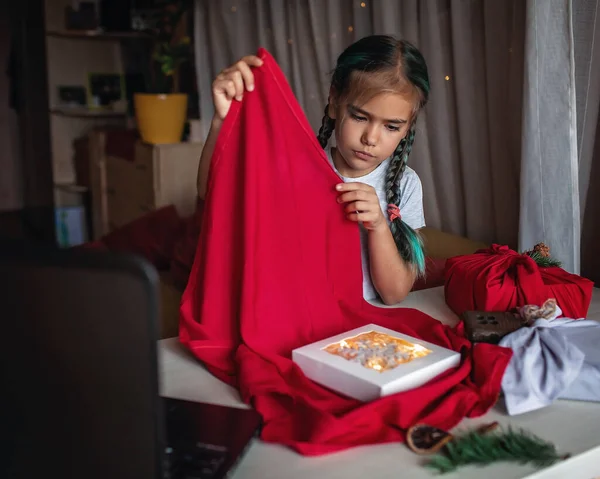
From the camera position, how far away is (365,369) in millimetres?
716

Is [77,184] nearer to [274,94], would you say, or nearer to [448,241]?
[448,241]

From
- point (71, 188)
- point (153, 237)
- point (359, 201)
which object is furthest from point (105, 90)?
point (359, 201)

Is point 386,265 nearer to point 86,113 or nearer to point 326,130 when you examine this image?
point 326,130

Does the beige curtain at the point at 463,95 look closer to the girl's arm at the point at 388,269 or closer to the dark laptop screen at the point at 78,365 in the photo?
the girl's arm at the point at 388,269

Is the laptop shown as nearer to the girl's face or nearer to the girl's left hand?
the girl's left hand

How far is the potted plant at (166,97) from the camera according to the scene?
291cm

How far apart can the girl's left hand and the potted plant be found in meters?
2.11

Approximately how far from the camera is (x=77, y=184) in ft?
12.5

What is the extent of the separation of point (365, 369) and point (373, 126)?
53 centimetres

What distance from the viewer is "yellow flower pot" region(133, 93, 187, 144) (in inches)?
114

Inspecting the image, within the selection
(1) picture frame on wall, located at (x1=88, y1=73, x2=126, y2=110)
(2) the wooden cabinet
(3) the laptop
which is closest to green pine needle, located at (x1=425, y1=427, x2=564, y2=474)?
(3) the laptop

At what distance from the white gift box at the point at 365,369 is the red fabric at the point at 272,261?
0.07ft

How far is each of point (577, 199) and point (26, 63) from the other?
12.5 ft

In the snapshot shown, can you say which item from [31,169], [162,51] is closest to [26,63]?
[31,169]
